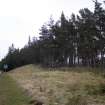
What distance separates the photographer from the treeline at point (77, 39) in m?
68.7

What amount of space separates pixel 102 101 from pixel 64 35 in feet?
231

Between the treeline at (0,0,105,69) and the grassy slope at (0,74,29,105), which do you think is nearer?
the grassy slope at (0,74,29,105)

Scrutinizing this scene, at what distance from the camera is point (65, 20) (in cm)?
8900

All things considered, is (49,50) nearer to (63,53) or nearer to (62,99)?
(63,53)

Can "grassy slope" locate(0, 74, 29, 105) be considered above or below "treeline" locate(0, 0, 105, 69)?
below

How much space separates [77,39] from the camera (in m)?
82.9

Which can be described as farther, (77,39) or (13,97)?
(77,39)

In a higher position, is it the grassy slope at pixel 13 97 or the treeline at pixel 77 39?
the treeline at pixel 77 39

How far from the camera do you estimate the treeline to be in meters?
68.7

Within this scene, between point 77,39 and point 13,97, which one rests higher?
point 77,39

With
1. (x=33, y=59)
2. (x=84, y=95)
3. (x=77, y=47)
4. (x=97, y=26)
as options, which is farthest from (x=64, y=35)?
(x=84, y=95)

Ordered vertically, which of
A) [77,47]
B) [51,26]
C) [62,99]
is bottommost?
[62,99]

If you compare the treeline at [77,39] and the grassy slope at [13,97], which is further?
the treeline at [77,39]

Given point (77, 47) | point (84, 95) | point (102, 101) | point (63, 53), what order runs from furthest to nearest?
1. point (63, 53)
2. point (77, 47)
3. point (84, 95)
4. point (102, 101)
